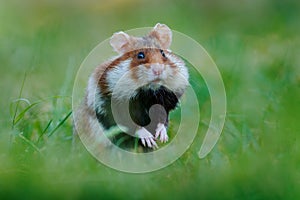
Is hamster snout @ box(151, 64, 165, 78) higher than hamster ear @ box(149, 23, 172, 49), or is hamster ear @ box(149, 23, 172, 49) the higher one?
hamster ear @ box(149, 23, 172, 49)

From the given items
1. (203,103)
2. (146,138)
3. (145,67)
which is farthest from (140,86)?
(203,103)

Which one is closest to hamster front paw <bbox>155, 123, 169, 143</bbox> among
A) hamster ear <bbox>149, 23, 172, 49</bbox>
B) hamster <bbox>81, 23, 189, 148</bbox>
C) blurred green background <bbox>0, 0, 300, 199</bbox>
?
hamster <bbox>81, 23, 189, 148</bbox>

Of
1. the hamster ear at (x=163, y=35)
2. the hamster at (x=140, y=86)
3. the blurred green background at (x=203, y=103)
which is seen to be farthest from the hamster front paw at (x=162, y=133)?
the hamster ear at (x=163, y=35)

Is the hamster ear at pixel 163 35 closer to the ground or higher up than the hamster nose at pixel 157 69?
higher up

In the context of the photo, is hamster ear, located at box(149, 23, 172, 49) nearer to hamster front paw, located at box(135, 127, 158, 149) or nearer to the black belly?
the black belly

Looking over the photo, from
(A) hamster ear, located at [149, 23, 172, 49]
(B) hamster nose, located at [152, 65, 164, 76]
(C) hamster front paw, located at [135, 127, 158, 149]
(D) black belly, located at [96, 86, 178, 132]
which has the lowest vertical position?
(C) hamster front paw, located at [135, 127, 158, 149]

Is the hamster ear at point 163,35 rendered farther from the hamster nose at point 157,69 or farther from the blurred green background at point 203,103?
the blurred green background at point 203,103

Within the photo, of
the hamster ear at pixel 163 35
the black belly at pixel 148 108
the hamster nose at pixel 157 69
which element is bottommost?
the black belly at pixel 148 108

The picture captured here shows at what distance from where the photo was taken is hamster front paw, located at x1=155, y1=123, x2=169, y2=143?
2.89m

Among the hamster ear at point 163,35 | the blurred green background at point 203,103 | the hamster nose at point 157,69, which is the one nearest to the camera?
the blurred green background at point 203,103

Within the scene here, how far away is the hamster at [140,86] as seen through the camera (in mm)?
2859

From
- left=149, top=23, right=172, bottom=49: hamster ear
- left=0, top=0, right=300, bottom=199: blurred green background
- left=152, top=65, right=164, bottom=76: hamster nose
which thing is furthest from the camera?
left=149, top=23, right=172, bottom=49: hamster ear

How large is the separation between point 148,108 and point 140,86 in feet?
0.34

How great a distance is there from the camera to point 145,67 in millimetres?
2842
